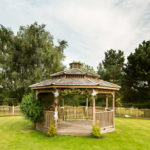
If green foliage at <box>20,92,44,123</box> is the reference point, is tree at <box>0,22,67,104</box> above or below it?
above

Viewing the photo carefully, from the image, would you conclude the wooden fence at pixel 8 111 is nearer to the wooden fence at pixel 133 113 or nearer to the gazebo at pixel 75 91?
the gazebo at pixel 75 91

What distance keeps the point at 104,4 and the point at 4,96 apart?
18308 millimetres

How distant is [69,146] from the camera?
5871 mm

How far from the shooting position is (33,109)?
26.8 feet

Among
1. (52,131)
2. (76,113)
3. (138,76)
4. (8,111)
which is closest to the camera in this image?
(52,131)

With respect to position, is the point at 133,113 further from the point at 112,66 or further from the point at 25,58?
Answer: the point at 25,58

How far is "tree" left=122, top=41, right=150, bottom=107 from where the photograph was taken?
18.4 metres

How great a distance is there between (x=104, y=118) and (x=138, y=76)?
44.2ft

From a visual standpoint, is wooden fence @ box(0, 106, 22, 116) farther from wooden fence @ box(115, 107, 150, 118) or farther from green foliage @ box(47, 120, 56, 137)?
wooden fence @ box(115, 107, 150, 118)

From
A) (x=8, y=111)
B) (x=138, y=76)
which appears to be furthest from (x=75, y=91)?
(x=138, y=76)

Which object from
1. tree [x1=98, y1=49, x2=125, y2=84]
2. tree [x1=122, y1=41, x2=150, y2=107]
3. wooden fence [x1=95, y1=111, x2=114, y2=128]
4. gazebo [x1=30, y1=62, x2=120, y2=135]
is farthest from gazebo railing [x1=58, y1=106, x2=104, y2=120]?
tree [x1=98, y1=49, x2=125, y2=84]

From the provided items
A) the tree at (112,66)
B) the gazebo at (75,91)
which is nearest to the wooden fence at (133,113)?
the tree at (112,66)

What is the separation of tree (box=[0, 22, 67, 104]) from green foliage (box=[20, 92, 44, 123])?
10853 millimetres

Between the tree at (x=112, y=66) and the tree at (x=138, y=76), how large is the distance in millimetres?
1561
